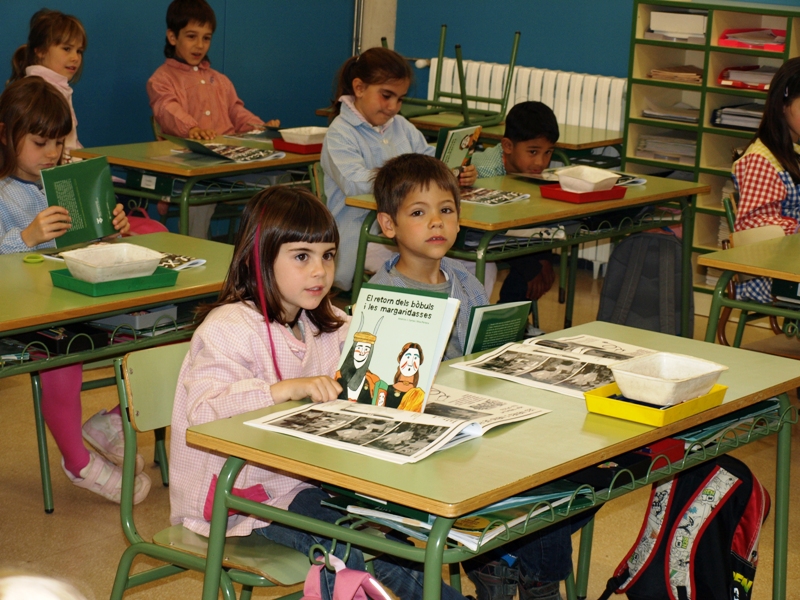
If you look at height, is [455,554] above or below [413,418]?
below

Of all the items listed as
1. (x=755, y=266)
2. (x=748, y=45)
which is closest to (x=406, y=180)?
(x=755, y=266)

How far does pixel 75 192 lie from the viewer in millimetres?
2758

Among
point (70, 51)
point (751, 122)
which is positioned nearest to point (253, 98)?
point (70, 51)

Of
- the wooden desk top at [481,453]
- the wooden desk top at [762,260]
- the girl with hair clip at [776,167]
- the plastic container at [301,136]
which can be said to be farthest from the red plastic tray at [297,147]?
the wooden desk top at [481,453]

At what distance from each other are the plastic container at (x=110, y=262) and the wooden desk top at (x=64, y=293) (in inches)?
1.8

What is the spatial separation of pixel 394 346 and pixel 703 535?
938 mm

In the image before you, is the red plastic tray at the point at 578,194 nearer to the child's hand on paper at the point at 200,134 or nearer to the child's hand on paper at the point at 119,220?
the child's hand on paper at the point at 119,220

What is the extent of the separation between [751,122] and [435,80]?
2008mm

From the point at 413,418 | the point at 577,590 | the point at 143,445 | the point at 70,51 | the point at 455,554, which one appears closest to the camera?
the point at 455,554

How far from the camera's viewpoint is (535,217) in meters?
3.33

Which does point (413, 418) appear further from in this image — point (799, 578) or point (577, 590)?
point (799, 578)

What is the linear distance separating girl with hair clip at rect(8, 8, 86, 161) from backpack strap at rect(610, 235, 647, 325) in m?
2.28

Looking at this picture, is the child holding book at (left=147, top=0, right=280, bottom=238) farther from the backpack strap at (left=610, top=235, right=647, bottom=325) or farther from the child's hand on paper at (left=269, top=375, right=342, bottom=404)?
the child's hand on paper at (left=269, top=375, right=342, bottom=404)

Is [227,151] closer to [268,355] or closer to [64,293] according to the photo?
[64,293]
